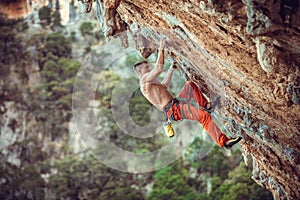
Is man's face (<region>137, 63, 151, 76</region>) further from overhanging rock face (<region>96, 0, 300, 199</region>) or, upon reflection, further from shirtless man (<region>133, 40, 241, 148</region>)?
overhanging rock face (<region>96, 0, 300, 199</region>)

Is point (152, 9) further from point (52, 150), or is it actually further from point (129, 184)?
point (52, 150)

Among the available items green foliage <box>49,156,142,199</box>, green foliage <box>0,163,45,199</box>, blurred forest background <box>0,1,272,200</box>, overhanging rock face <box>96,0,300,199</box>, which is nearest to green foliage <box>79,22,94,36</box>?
blurred forest background <box>0,1,272,200</box>

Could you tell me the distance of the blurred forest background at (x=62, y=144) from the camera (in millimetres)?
13953

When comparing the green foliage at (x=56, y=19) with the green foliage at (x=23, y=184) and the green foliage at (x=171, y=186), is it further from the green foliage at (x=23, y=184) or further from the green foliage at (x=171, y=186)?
the green foliage at (x=171, y=186)

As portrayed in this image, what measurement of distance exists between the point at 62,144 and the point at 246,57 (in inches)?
572

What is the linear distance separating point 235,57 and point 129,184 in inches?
462

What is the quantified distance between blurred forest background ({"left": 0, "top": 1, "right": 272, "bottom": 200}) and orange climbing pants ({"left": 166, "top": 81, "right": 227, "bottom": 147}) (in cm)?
710

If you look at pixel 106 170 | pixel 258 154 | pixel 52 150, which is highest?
pixel 258 154

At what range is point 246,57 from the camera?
3.76 m

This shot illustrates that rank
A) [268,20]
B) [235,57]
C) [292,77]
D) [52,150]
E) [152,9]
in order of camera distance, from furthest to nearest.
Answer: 1. [52,150]
2. [152,9]
3. [235,57]
4. [292,77]
5. [268,20]

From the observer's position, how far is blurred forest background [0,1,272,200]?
14.0 meters

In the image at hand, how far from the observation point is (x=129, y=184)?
1520 centimetres

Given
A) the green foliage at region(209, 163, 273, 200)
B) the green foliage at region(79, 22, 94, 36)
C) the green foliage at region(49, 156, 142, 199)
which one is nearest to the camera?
the green foliage at region(209, 163, 273, 200)

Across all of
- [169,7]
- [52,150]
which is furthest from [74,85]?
[169,7]
